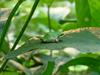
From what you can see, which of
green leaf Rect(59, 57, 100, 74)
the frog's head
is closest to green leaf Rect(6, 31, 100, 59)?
the frog's head

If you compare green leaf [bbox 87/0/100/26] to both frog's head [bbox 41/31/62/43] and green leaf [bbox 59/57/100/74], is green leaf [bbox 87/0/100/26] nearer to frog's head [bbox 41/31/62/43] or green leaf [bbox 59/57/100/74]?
green leaf [bbox 59/57/100/74]

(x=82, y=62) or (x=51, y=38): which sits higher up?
(x=51, y=38)

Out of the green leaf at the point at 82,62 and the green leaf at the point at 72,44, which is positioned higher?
the green leaf at the point at 72,44

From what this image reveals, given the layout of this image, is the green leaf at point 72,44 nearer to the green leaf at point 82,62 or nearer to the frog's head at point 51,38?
the frog's head at point 51,38

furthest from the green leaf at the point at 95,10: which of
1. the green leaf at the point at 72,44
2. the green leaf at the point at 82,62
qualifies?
the green leaf at the point at 72,44

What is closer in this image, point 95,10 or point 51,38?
point 51,38

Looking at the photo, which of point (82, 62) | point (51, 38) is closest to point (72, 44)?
point (51, 38)

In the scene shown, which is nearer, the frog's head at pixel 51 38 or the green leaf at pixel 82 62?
the frog's head at pixel 51 38

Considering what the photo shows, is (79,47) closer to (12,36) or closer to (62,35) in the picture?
(62,35)

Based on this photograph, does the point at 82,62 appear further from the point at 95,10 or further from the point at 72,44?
the point at 72,44

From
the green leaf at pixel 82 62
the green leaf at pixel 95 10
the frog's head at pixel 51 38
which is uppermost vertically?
the frog's head at pixel 51 38

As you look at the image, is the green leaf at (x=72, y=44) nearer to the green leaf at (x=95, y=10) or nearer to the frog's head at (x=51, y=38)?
the frog's head at (x=51, y=38)
